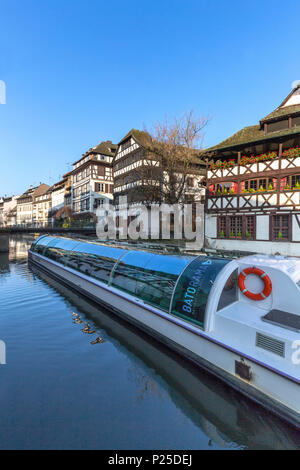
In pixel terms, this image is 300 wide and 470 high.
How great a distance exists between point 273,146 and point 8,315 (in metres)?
23.1

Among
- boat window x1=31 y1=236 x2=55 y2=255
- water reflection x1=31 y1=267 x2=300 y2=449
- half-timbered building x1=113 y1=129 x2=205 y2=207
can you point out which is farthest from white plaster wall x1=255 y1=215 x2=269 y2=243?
boat window x1=31 y1=236 x2=55 y2=255

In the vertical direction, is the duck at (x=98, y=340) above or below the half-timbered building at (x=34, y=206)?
below

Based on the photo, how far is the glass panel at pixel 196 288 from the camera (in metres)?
5.98

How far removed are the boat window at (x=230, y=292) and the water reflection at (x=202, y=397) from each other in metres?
1.76

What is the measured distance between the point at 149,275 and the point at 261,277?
139 inches

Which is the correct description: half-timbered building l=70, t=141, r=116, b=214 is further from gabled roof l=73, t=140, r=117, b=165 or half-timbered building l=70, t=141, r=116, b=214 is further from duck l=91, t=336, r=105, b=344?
duck l=91, t=336, r=105, b=344

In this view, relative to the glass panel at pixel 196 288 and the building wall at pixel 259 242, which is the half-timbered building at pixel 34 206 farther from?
the glass panel at pixel 196 288

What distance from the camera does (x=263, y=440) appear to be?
13.5 feet

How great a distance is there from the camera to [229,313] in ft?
18.7

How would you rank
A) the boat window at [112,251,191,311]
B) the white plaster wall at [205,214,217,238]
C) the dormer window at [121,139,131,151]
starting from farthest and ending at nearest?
the dormer window at [121,139,131,151] < the white plaster wall at [205,214,217,238] < the boat window at [112,251,191,311]

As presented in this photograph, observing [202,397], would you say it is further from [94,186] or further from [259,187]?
[94,186]

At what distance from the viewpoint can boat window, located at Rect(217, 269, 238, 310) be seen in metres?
6.04

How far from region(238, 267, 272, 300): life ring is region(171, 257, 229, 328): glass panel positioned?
21.7 inches

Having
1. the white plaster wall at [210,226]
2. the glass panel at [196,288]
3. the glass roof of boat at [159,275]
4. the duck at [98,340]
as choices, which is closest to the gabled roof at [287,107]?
the white plaster wall at [210,226]
